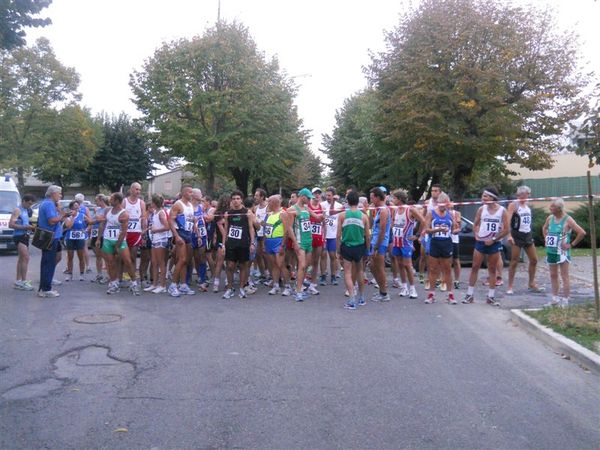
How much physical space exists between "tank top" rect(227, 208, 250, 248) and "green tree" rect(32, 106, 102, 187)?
133 ft

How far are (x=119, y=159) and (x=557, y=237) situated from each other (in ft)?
170

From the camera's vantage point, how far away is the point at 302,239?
11.1m

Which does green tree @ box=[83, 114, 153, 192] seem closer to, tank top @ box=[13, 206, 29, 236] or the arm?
tank top @ box=[13, 206, 29, 236]

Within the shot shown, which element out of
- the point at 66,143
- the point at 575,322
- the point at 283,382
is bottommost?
the point at 283,382

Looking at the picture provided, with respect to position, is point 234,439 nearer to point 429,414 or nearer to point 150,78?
point 429,414

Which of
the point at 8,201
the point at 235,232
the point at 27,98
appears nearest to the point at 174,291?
the point at 235,232

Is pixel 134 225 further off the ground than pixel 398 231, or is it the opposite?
pixel 134 225

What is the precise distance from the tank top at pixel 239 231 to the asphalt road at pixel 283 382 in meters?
1.64

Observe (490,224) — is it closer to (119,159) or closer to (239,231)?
(239,231)

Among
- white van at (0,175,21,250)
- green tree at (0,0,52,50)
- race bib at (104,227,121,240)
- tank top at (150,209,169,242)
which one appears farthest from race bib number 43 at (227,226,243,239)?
white van at (0,175,21,250)

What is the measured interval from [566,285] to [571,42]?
14737 millimetres

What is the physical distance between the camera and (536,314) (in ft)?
29.3

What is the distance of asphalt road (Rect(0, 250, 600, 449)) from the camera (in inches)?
180

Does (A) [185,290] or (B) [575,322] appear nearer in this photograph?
(B) [575,322]
